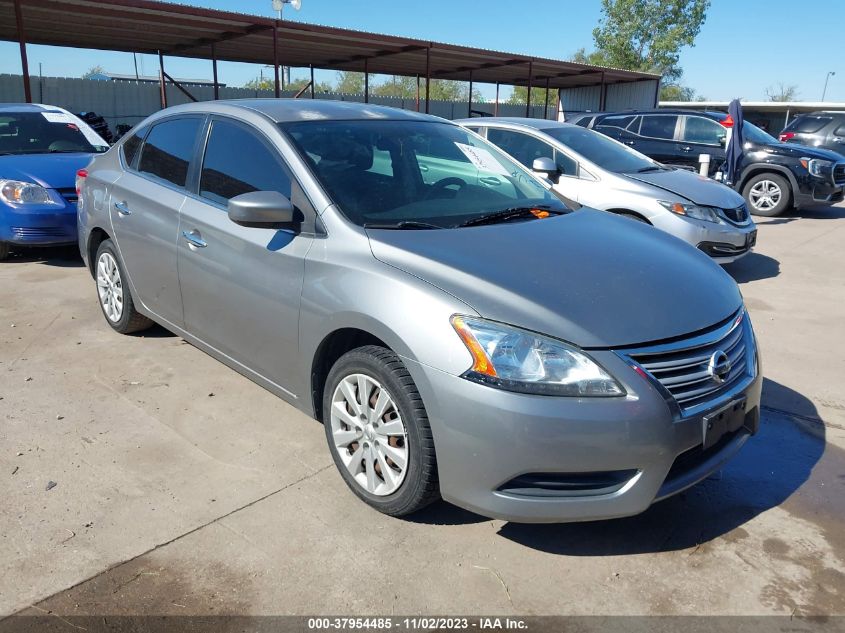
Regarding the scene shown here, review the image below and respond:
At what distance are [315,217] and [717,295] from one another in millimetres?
1820

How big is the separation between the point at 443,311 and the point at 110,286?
343 centimetres

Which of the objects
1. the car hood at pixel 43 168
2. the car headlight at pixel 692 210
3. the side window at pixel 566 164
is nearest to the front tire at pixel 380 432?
the car headlight at pixel 692 210

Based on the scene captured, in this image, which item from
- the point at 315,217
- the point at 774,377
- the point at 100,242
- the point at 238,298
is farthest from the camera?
the point at 100,242

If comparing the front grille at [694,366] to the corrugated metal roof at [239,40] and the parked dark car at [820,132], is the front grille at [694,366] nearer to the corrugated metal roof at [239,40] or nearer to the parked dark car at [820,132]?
the corrugated metal roof at [239,40]

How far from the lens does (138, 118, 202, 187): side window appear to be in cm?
405

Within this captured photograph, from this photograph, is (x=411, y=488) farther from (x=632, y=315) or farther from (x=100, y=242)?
(x=100, y=242)

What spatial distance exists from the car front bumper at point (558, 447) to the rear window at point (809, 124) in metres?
17.6

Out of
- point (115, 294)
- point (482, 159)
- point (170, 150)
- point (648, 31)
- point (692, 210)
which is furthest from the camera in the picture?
point (648, 31)

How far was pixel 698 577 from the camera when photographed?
256 cm

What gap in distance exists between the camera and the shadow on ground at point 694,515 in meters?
2.77

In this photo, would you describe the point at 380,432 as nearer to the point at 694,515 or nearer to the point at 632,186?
the point at 694,515

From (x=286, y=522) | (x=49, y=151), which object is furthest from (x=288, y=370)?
(x=49, y=151)

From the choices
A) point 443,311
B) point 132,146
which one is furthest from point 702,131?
point 443,311

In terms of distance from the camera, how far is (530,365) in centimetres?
239
